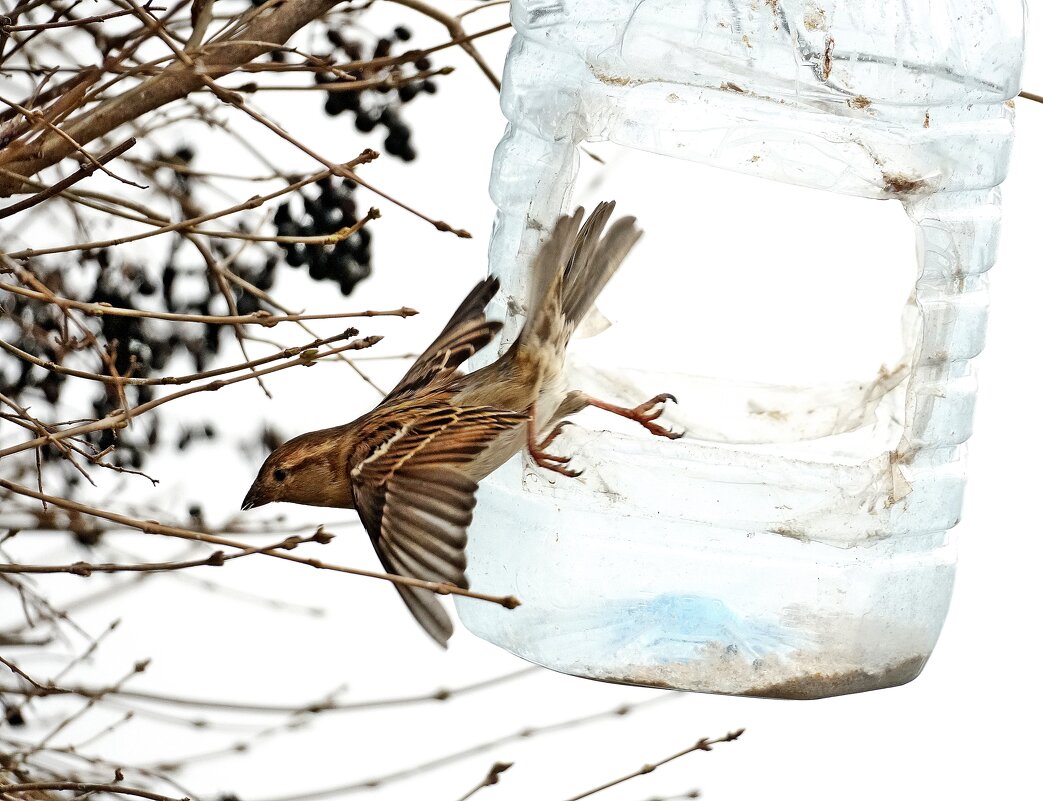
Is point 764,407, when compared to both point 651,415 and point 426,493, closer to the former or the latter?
point 651,415

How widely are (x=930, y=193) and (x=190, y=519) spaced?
2.75ft

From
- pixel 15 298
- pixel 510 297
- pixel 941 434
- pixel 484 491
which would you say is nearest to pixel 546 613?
pixel 484 491

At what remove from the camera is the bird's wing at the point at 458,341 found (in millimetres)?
1266

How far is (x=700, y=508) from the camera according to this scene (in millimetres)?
1364

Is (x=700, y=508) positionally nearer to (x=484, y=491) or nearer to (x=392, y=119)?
(x=484, y=491)

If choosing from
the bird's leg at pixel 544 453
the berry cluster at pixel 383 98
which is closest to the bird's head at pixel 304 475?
the bird's leg at pixel 544 453

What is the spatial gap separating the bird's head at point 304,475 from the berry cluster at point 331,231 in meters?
0.18

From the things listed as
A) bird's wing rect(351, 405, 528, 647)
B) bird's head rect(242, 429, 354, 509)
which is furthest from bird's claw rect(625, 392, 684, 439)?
bird's head rect(242, 429, 354, 509)

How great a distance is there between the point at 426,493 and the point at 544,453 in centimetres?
23

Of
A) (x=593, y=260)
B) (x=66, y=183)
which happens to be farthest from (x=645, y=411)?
(x=66, y=183)

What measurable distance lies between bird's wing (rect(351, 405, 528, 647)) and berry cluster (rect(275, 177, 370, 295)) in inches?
7.3

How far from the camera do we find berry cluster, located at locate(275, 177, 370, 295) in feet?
4.46

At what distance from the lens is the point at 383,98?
4.79ft

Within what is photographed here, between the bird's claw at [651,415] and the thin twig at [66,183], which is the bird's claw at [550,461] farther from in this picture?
the thin twig at [66,183]
